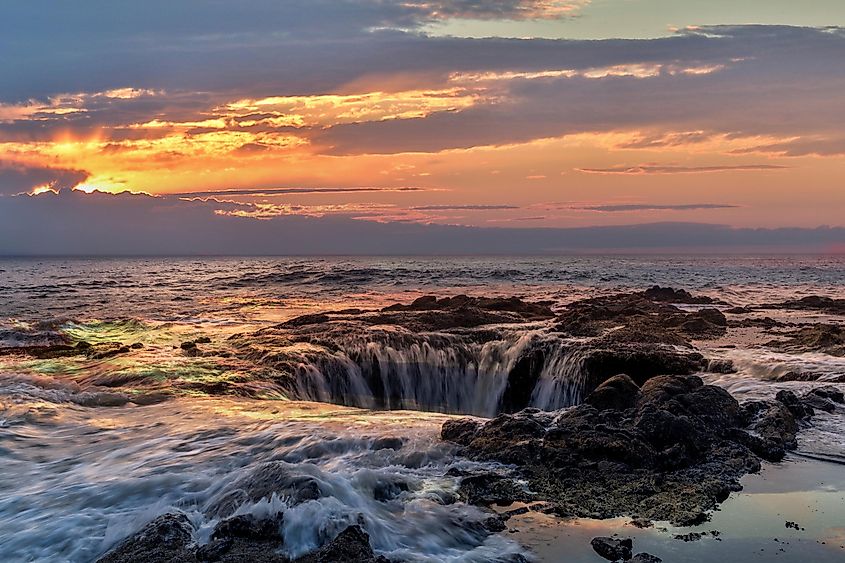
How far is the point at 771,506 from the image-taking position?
667cm

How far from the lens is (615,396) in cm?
973

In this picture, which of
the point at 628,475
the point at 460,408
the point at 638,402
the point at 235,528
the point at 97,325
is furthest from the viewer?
the point at 97,325

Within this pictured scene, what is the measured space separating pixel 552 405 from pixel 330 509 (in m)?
8.43

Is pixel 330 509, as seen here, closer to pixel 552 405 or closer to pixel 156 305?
pixel 552 405

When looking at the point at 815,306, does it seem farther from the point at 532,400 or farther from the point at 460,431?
the point at 460,431

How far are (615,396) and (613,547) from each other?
4.28 metres


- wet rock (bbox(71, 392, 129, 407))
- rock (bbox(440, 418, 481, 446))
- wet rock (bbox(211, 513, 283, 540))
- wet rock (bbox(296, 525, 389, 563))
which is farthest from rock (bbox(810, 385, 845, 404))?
wet rock (bbox(71, 392, 129, 407))

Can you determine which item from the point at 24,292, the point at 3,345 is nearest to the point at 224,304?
the point at 3,345

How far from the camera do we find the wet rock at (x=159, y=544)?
18.6 feet

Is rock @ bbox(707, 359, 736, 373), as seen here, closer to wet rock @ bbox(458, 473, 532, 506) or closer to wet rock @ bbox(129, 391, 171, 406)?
wet rock @ bbox(458, 473, 532, 506)

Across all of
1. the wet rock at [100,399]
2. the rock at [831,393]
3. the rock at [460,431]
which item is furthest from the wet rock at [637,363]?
the wet rock at [100,399]

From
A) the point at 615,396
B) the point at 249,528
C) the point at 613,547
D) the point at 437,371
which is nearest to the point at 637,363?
the point at 615,396

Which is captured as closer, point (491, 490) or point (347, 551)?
point (347, 551)

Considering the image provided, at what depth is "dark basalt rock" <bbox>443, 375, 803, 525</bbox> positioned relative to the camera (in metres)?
6.92
